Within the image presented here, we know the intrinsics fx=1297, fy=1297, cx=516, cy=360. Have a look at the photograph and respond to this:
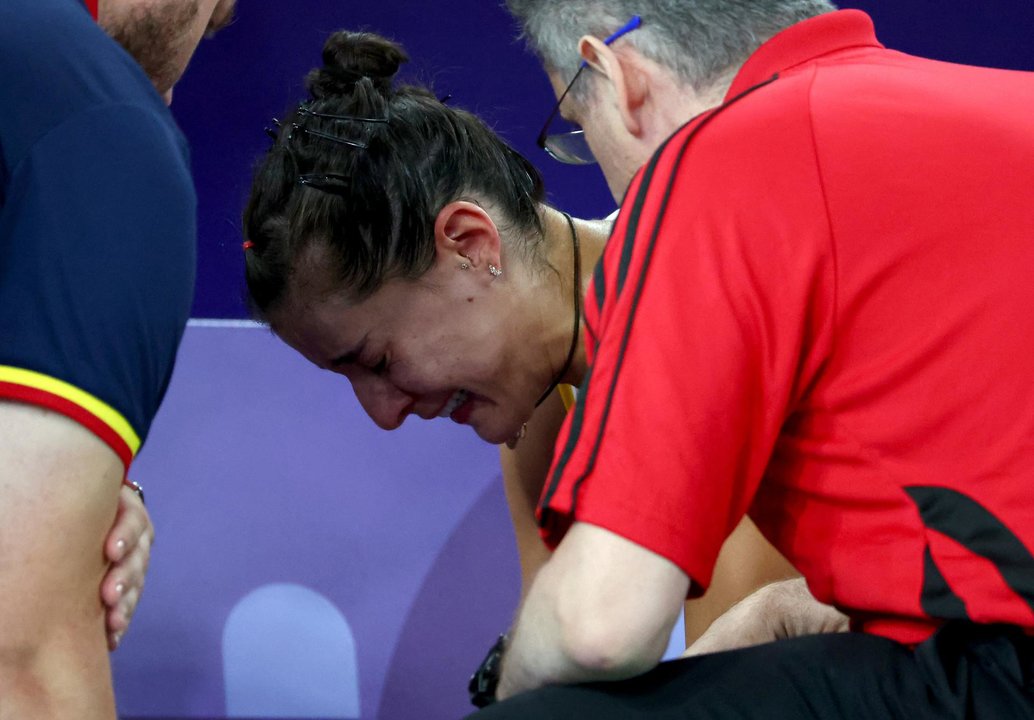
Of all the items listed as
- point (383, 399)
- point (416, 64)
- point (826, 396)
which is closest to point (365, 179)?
point (383, 399)

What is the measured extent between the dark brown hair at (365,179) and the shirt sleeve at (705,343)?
1.78ft

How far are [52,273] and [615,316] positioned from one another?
17.6 inches

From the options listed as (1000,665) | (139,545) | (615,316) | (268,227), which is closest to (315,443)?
(268,227)

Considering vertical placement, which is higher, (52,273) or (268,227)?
(52,273)

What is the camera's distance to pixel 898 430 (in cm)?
87

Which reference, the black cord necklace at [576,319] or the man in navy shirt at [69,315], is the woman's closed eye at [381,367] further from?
the man in navy shirt at [69,315]

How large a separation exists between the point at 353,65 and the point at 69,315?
1.85ft

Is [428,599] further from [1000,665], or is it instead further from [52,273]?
[1000,665]

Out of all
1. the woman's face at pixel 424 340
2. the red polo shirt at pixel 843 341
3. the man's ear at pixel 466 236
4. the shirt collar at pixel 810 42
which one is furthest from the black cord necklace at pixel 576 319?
the red polo shirt at pixel 843 341

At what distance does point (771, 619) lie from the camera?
1.27 m

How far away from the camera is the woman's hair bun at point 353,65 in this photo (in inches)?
56.9

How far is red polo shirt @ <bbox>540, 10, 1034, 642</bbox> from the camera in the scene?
0.85 metres

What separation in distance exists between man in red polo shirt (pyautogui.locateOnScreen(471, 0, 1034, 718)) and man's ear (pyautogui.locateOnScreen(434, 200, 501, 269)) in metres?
0.50

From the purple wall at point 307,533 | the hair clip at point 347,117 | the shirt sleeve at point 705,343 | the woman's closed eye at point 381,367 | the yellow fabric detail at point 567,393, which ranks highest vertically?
the shirt sleeve at point 705,343
